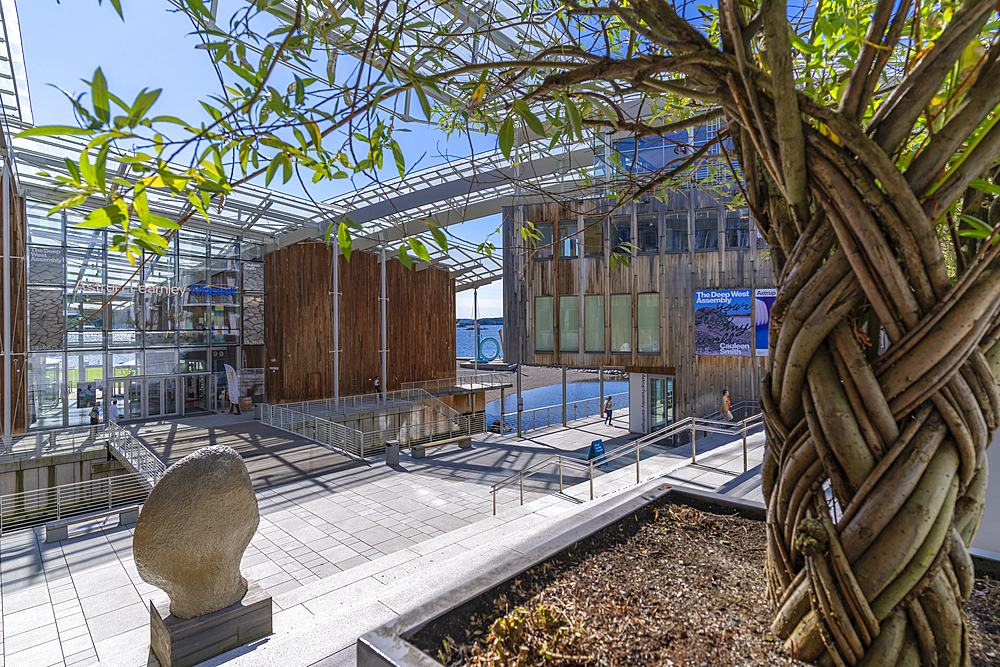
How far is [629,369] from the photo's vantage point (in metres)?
17.2

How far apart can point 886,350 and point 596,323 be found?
16.3 meters

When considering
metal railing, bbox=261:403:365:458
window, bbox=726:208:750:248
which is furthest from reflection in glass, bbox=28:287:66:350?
window, bbox=726:208:750:248

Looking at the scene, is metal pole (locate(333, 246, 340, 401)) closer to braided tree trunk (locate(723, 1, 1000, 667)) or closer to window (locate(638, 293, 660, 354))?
window (locate(638, 293, 660, 354))

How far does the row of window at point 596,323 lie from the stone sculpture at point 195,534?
46.2 feet

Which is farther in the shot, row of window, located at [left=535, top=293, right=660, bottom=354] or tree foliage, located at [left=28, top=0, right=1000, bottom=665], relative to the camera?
row of window, located at [left=535, top=293, right=660, bottom=354]

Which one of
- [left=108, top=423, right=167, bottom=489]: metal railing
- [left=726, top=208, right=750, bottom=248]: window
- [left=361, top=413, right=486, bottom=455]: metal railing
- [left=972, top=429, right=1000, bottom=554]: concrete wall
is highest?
[left=726, top=208, right=750, bottom=248]: window

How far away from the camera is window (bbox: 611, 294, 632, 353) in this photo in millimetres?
16719

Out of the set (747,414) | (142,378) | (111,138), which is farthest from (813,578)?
(142,378)

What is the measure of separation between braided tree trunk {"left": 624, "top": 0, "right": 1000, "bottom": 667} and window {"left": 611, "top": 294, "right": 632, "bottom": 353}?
16.1 m

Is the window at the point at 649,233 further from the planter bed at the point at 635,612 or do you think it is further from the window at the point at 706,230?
the planter bed at the point at 635,612

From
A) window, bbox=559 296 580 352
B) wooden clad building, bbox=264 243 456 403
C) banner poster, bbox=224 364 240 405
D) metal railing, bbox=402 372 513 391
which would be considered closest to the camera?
window, bbox=559 296 580 352

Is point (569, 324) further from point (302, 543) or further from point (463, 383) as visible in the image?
point (302, 543)

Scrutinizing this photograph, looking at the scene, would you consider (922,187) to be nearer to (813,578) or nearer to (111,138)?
(813,578)

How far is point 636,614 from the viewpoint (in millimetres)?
1482
